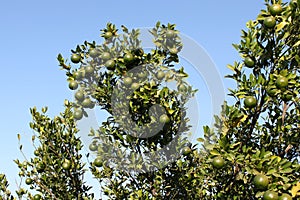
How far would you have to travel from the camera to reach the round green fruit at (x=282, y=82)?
6.36m

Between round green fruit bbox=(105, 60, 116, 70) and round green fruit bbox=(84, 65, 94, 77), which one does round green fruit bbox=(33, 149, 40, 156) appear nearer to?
round green fruit bbox=(84, 65, 94, 77)

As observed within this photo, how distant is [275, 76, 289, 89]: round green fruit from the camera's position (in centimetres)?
636

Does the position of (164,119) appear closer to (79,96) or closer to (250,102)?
(250,102)

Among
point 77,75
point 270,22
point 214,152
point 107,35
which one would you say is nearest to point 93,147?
point 77,75

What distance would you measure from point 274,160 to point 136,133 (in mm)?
2621

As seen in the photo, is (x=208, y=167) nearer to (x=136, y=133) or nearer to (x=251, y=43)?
(x=136, y=133)

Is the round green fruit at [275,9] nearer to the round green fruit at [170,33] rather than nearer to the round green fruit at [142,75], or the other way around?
the round green fruit at [170,33]

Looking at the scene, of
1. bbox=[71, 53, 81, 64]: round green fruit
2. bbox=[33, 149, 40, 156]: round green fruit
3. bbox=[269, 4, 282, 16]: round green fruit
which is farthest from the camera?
bbox=[33, 149, 40, 156]: round green fruit

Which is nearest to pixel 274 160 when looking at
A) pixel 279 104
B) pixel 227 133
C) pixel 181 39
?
pixel 227 133

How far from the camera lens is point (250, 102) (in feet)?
21.8

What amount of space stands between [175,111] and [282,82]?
2069 millimetres

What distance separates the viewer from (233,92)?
721cm

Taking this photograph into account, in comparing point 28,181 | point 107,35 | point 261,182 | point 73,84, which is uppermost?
point 107,35

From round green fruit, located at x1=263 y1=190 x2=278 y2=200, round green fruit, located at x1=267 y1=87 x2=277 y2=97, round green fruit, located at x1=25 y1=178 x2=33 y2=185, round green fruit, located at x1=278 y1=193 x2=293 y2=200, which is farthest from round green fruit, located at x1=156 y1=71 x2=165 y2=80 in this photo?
round green fruit, located at x1=25 y1=178 x2=33 y2=185
